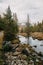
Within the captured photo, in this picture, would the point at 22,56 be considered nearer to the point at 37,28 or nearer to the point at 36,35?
the point at 36,35

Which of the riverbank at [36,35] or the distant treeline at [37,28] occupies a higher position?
the distant treeline at [37,28]

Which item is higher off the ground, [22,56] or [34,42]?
[34,42]

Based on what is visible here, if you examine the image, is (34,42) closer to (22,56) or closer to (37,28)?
(37,28)

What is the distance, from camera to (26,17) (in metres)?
3.63

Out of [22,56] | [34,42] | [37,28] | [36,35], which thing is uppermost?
→ [37,28]

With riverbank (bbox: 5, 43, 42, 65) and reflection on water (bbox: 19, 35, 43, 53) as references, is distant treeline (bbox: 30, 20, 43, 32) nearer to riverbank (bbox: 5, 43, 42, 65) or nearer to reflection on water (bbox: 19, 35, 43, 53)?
reflection on water (bbox: 19, 35, 43, 53)

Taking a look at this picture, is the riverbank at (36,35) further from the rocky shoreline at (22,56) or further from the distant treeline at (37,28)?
the rocky shoreline at (22,56)

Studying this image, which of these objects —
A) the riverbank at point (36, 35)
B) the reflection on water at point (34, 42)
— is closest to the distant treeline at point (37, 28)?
the riverbank at point (36, 35)

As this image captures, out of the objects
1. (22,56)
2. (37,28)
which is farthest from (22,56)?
(37,28)

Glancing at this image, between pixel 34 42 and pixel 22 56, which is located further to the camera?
pixel 34 42

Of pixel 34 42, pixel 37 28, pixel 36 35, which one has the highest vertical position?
pixel 37 28

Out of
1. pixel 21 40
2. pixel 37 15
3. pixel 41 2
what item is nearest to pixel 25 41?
pixel 21 40

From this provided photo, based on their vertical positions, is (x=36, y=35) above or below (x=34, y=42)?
above

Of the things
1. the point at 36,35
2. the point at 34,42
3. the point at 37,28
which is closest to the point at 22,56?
the point at 34,42
